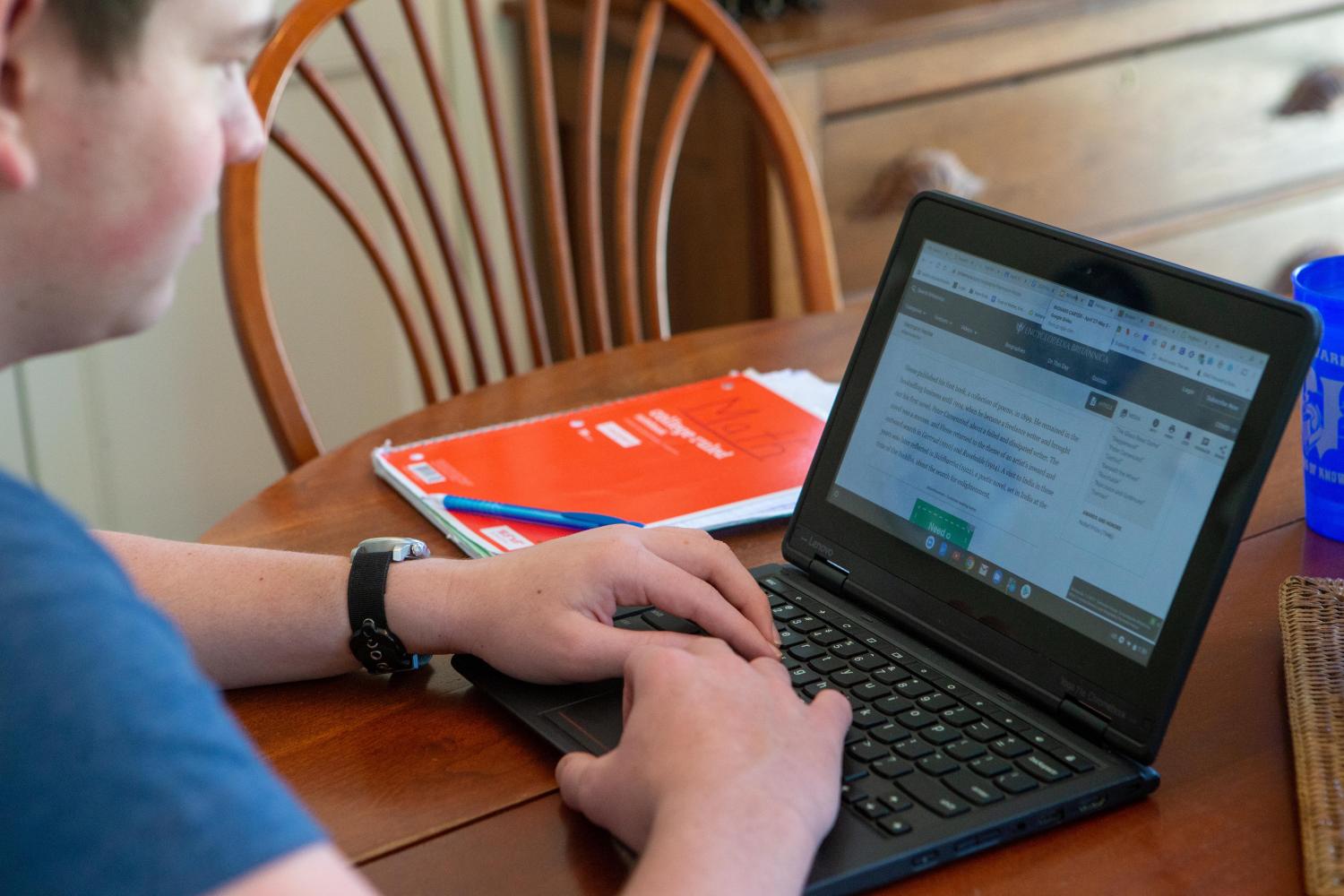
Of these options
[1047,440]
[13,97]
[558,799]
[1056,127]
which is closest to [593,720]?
[558,799]

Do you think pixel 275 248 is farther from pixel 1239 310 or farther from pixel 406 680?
pixel 1239 310

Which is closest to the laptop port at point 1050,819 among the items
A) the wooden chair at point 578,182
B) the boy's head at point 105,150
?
the boy's head at point 105,150

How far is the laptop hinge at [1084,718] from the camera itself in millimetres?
675

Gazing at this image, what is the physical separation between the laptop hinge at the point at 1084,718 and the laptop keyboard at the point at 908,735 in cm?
1

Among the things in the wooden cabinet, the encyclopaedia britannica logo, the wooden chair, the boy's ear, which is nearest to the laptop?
the encyclopaedia britannica logo

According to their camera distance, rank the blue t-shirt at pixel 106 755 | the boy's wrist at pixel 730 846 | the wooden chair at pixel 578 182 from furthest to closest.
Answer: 1. the wooden chair at pixel 578 182
2. the boy's wrist at pixel 730 846
3. the blue t-shirt at pixel 106 755

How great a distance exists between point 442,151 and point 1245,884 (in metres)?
1.99

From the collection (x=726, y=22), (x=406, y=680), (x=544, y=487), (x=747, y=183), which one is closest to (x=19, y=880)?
(x=406, y=680)

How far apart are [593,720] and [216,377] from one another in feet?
5.47

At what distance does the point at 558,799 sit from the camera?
0.68 metres

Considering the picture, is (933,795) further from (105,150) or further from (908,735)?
(105,150)

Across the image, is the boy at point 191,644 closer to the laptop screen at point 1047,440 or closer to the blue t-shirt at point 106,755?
the blue t-shirt at point 106,755

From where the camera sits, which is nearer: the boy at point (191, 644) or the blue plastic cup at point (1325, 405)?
the boy at point (191, 644)

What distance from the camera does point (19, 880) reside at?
0.42m
